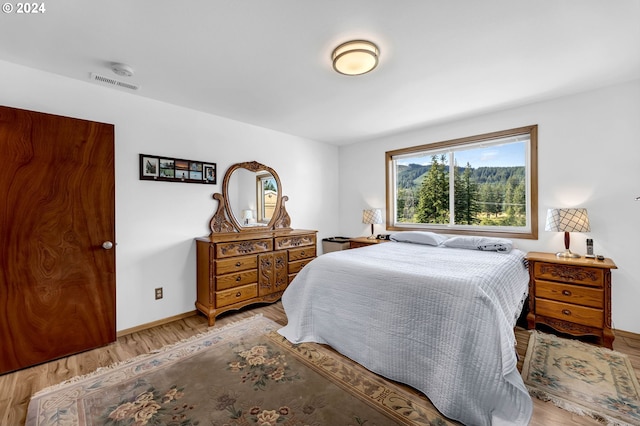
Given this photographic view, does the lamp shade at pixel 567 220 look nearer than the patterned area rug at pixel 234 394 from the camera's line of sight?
No

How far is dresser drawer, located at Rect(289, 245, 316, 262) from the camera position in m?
3.69

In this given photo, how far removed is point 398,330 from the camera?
1854mm

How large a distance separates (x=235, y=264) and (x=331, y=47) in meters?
2.36

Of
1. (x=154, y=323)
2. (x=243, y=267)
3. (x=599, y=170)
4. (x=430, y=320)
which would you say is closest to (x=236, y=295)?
(x=243, y=267)

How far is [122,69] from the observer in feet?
7.16

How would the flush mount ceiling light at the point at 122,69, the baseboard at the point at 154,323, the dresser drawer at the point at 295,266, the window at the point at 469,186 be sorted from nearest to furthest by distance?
the flush mount ceiling light at the point at 122,69
the baseboard at the point at 154,323
the window at the point at 469,186
the dresser drawer at the point at 295,266

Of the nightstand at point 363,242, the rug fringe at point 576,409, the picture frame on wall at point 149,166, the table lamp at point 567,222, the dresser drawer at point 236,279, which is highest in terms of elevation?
the picture frame on wall at point 149,166

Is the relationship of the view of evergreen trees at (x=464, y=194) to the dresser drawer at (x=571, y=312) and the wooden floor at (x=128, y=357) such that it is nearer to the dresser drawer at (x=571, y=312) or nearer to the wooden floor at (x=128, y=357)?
the dresser drawer at (x=571, y=312)

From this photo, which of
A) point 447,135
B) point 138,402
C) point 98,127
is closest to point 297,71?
point 98,127

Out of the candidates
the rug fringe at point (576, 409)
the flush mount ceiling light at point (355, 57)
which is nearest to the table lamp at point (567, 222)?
the rug fringe at point (576, 409)

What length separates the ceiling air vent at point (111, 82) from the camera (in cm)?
232

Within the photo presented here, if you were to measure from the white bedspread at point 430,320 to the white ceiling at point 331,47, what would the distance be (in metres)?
1.64

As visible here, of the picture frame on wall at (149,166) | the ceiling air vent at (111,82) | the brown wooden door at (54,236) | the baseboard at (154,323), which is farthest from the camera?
the picture frame on wall at (149,166)

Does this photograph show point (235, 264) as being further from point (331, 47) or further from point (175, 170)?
point (331, 47)
